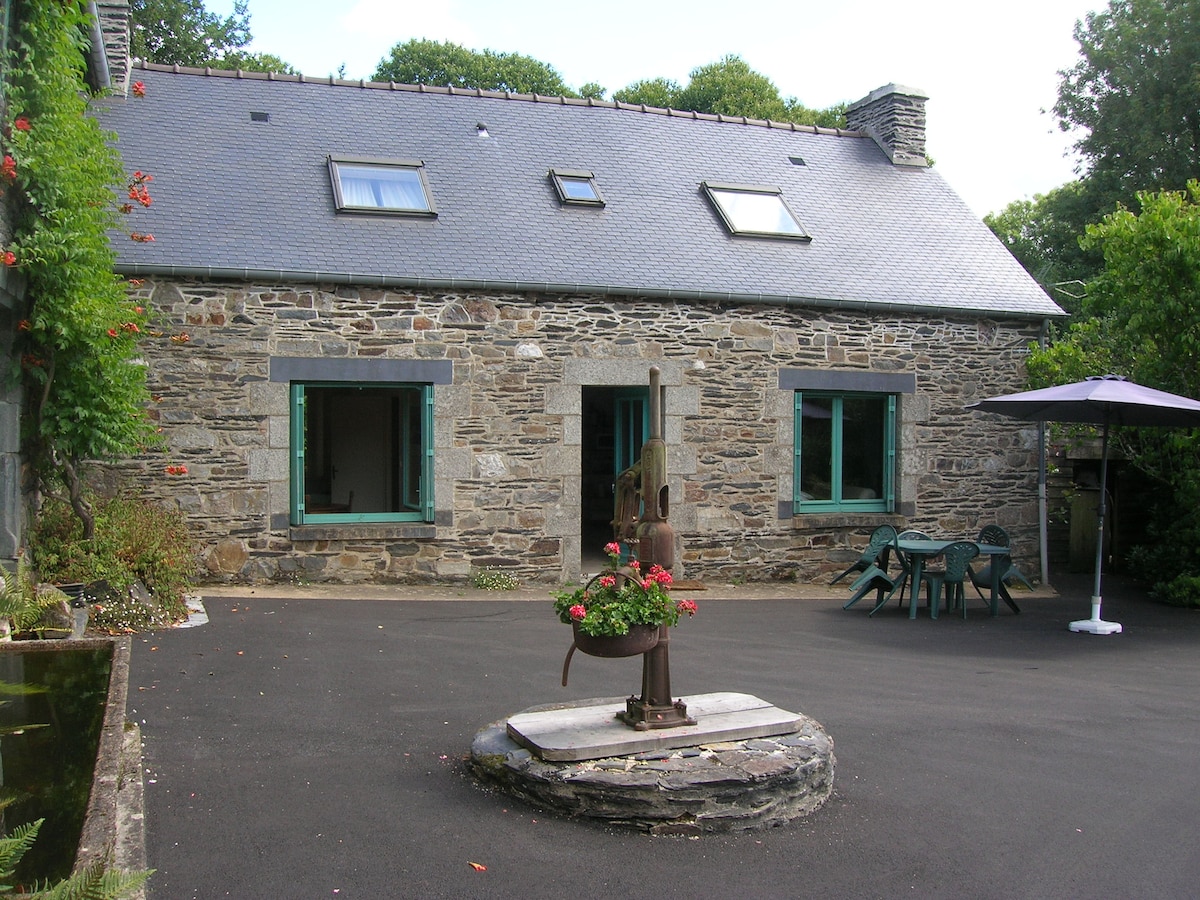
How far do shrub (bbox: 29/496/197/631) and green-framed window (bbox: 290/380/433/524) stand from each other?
1492 mm

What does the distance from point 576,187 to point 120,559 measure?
6153 mm

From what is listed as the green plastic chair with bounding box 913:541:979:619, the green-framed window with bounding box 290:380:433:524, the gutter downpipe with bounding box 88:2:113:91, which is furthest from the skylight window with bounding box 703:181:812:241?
the gutter downpipe with bounding box 88:2:113:91

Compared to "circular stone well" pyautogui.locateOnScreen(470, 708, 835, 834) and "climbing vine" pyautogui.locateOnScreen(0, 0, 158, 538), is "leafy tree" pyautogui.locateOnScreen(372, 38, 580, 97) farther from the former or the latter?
"circular stone well" pyautogui.locateOnScreen(470, 708, 835, 834)

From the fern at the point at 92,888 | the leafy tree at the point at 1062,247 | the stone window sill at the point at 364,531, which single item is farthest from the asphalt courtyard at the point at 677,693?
the leafy tree at the point at 1062,247

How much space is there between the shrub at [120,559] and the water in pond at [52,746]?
5.38 ft

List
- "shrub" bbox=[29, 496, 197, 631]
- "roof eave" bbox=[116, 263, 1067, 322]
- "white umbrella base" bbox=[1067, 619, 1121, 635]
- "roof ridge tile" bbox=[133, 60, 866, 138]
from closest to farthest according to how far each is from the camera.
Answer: "shrub" bbox=[29, 496, 197, 631]
"white umbrella base" bbox=[1067, 619, 1121, 635]
"roof eave" bbox=[116, 263, 1067, 322]
"roof ridge tile" bbox=[133, 60, 866, 138]

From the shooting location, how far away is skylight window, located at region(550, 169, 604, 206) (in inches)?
446

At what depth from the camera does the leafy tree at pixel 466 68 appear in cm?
2644

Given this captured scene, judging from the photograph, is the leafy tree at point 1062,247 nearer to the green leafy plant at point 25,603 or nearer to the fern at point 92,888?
the green leafy plant at point 25,603

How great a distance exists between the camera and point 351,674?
20.5 feet

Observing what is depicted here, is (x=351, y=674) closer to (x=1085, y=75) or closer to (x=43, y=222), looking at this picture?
(x=43, y=222)

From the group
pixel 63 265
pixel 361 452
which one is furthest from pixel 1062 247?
pixel 63 265

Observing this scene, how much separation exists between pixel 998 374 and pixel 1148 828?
8065 mm

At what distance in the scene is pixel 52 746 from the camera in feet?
14.5
